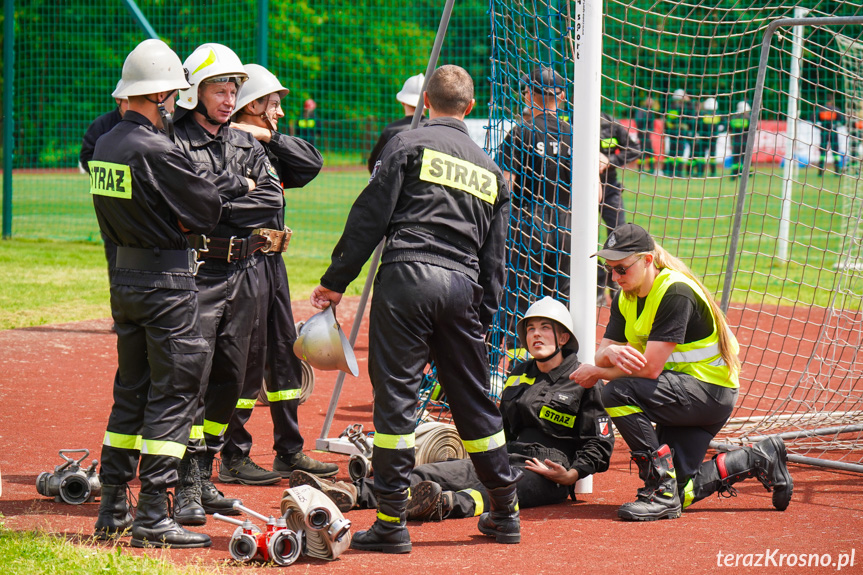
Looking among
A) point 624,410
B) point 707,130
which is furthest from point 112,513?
point 707,130

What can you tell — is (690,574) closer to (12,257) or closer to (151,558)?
(151,558)

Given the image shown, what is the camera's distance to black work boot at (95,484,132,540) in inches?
183

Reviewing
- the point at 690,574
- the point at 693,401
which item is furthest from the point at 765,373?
the point at 690,574

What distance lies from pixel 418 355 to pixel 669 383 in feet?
5.13

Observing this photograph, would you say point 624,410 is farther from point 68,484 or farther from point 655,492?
point 68,484

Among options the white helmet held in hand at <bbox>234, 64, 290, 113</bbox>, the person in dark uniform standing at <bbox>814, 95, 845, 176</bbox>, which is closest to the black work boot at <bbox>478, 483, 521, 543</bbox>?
the white helmet held in hand at <bbox>234, 64, 290, 113</bbox>

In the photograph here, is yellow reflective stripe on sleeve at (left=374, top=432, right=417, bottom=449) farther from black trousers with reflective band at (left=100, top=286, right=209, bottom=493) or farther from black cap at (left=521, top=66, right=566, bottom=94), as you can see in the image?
black cap at (left=521, top=66, right=566, bottom=94)

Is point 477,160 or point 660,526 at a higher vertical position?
point 477,160

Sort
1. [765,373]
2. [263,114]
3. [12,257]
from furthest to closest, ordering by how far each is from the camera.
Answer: [12,257] < [765,373] < [263,114]

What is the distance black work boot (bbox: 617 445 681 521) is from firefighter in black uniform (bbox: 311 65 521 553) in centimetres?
73

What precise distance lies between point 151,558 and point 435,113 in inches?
93.3

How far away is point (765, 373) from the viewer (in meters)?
8.88

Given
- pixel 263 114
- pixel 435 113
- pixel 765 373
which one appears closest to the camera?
pixel 435 113

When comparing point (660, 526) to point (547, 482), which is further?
point (547, 482)
